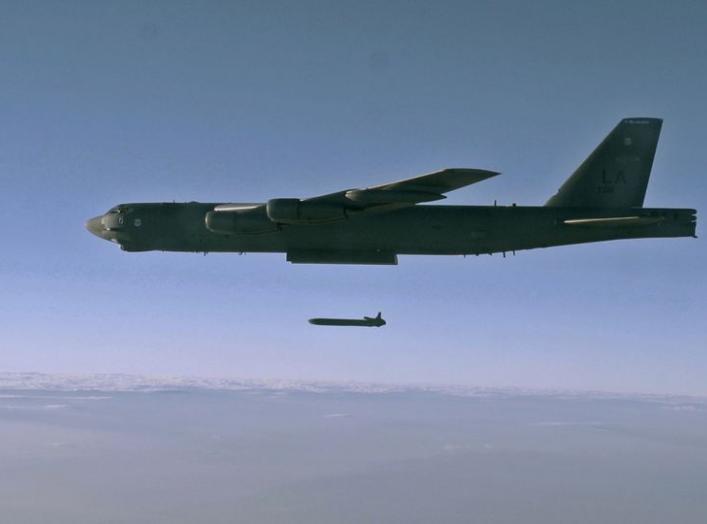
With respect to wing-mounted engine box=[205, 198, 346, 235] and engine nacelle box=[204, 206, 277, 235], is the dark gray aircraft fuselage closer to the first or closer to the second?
engine nacelle box=[204, 206, 277, 235]

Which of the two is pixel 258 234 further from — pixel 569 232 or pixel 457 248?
pixel 569 232

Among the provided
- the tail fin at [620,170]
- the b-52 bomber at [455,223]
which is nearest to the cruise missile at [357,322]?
the b-52 bomber at [455,223]

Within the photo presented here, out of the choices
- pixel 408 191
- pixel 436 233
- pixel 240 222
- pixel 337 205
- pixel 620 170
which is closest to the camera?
pixel 408 191

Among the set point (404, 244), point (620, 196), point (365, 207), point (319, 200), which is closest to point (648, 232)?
point (620, 196)

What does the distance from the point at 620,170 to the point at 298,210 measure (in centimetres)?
1389

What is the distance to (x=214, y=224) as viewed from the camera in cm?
2706

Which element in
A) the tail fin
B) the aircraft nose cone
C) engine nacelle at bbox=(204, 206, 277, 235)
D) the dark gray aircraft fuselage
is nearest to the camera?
engine nacelle at bbox=(204, 206, 277, 235)

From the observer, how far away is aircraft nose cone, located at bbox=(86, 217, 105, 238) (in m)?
30.9

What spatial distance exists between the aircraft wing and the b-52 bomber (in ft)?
0.76

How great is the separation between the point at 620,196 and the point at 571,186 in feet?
6.67

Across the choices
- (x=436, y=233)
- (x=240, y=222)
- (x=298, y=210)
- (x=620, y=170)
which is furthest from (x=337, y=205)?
(x=620, y=170)

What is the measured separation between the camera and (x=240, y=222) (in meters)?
26.8

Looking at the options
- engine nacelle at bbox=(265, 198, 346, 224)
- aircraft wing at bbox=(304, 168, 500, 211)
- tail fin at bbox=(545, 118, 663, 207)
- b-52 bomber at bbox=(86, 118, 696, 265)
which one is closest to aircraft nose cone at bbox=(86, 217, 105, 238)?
b-52 bomber at bbox=(86, 118, 696, 265)

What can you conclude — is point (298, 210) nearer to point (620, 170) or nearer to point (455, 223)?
point (455, 223)
